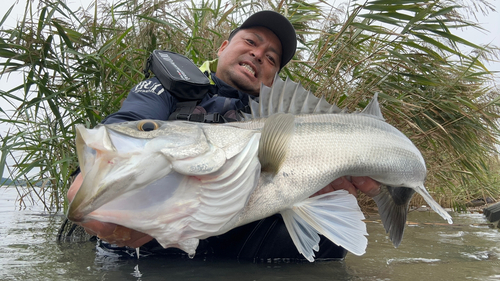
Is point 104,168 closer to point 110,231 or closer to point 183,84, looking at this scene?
point 110,231

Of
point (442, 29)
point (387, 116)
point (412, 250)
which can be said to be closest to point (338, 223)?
point (412, 250)

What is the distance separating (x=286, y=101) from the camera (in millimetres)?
2270

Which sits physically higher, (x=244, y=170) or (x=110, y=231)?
(x=244, y=170)

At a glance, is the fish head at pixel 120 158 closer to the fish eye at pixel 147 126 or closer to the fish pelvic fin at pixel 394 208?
the fish eye at pixel 147 126

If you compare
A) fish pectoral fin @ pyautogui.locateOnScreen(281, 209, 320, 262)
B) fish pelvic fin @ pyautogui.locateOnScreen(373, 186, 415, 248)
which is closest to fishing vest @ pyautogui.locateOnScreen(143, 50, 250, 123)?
fish pectoral fin @ pyautogui.locateOnScreen(281, 209, 320, 262)

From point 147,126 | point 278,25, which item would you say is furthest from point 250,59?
point 147,126

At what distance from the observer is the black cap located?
10.8 feet

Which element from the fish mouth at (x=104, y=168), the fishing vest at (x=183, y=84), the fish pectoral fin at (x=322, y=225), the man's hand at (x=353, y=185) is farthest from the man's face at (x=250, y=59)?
the fish mouth at (x=104, y=168)

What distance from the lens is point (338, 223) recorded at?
189 cm

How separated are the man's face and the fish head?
6.44 feet

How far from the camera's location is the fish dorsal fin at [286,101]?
2205 millimetres

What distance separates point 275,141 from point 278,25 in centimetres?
185

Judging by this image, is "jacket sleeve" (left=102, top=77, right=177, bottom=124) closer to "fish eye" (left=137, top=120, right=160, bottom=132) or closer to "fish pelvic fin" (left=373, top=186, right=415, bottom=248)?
"fish eye" (left=137, top=120, right=160, bottom=132)

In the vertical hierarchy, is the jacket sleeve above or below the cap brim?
below
